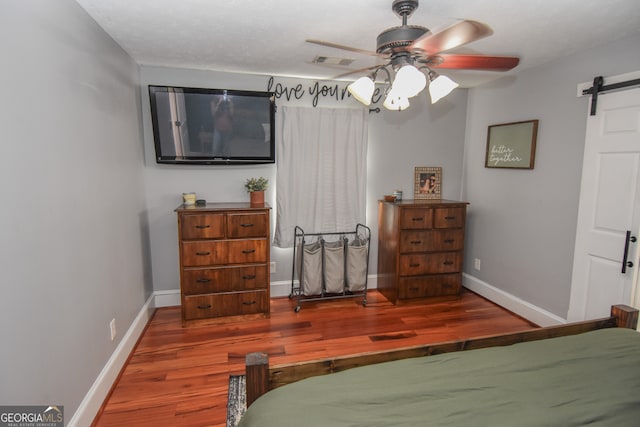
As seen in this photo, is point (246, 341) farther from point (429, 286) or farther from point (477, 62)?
point (477, 62)

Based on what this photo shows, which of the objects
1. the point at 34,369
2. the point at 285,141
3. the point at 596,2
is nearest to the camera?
the point at 34,369

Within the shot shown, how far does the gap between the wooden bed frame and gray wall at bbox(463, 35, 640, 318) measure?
1281mm

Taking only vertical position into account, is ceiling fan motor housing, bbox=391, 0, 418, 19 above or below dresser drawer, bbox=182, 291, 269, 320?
above

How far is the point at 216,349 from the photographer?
2672 mm

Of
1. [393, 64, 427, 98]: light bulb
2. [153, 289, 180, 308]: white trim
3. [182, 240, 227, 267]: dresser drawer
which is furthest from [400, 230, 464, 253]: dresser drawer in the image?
[153, 289, 180, 308]: white trim

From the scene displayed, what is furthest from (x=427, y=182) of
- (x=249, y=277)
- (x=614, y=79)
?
(x=249, y=277)

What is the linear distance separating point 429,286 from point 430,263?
0.25 metres

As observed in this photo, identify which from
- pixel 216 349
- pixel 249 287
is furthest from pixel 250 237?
pixel 216 349

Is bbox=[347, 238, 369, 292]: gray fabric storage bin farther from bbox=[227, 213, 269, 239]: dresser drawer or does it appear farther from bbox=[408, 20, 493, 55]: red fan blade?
bbox=[408, 20, 493, 55]: red fan blade

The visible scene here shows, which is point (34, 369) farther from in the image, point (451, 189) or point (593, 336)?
point (451, 189)

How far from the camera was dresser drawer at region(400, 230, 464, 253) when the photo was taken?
345 centimetres

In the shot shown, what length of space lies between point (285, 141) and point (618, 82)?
106 inches

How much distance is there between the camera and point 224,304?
10.1 feet

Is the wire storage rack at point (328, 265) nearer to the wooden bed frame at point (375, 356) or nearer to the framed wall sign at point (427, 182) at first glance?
the framed wall sign at point (427, 182)
